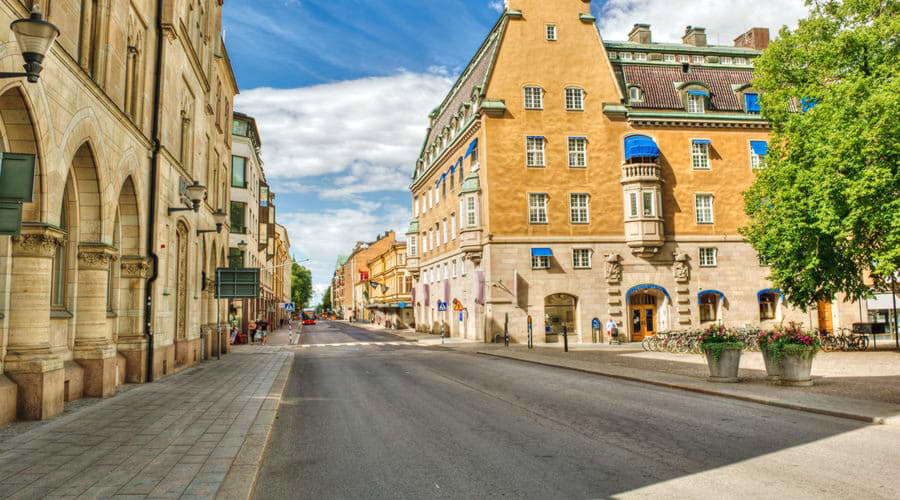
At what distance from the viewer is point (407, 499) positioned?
6.13 metres

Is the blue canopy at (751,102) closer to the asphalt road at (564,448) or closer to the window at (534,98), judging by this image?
the window at (534,98)

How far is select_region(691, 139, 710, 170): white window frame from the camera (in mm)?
40594

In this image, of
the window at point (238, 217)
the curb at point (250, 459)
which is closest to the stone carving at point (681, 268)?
the window at point (238, 217)

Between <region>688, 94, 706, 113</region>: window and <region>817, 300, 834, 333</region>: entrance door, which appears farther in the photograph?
<region>688, 94, 706, 113</region>: window

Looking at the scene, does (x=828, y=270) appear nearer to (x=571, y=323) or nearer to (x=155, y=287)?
(x=571, y=323)

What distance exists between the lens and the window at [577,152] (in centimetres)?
3959

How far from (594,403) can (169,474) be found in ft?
27.7

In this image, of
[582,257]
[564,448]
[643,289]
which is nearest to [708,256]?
[643,289]

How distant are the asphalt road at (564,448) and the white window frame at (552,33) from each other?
30.4 m

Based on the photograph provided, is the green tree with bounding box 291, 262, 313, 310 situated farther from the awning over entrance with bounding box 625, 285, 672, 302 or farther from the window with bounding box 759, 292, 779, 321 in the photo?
the window with bounding box 759, 292, 779, 321

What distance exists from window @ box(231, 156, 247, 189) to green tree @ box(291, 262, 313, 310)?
10320 centimetres

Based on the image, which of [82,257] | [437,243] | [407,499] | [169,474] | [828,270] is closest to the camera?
[407,499]

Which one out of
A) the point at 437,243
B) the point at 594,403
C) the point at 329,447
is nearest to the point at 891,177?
the point at 594,403

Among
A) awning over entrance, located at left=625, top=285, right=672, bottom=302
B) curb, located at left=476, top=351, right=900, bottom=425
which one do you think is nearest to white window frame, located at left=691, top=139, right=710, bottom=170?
awning over entrance, located at left=625, top=285, right=672, bottom=302
